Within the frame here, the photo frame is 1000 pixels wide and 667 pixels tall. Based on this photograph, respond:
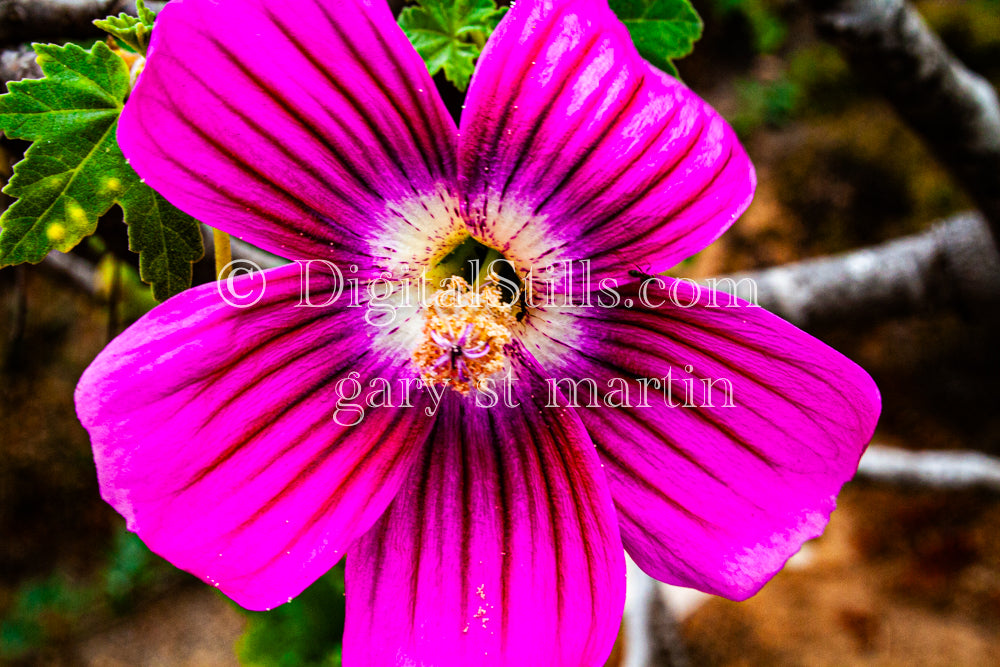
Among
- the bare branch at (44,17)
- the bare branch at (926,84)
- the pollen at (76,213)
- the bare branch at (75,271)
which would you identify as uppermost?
the bare branch at (44,17)

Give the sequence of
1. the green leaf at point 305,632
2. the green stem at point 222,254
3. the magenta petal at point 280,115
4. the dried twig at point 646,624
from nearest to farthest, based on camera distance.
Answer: the magenta petal at point 280,115 → the green stem at point 222,254 → the green leaf at point 305,632 → the dried twig at point 646,624

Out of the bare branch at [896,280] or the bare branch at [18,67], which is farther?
→ the bare branch at [896,280]

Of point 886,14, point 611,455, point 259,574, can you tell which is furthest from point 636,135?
point 886,14

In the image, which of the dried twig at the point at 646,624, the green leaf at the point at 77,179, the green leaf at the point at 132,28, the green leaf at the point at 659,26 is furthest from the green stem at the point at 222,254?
the dried twig at the point at 646,624

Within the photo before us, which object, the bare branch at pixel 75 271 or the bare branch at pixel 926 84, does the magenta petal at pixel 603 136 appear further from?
the bare branch at pixel 75 271

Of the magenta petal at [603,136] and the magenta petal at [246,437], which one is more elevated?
the magenta petal at [603,136]

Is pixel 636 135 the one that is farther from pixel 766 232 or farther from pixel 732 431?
pixel 766 232

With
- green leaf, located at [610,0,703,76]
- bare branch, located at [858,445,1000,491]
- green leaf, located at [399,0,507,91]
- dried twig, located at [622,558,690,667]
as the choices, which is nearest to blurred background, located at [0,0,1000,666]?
bare branch, located at [858,445,1000,491]

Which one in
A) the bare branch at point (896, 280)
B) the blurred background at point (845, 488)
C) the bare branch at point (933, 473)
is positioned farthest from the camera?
the blurred background at point (845, 488)
